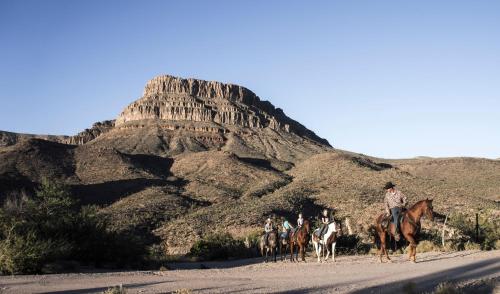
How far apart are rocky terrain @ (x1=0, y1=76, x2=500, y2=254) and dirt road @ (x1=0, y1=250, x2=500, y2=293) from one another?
2224 cm

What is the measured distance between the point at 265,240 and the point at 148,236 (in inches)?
731

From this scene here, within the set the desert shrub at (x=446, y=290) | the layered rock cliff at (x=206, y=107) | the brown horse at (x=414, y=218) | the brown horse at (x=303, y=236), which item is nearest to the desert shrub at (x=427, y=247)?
the brown horse at (x=303, y=236)

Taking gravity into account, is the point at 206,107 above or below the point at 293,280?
above

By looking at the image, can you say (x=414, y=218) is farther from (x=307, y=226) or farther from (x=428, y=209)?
(x=307, y=226)

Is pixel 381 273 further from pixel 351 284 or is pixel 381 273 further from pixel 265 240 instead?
pixel 265 240

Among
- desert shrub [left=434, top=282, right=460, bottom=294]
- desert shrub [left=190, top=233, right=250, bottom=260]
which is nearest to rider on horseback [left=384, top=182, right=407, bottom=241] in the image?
desert shrub [left=434, top=282, right=460, bottom=294]

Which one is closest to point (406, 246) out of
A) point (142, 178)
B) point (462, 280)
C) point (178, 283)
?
point (462, 280)

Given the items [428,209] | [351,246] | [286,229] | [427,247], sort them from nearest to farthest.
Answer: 1. [428,209]
2. [427,247]
3. [286,229]
4. [351,246]

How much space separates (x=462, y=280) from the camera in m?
13.8

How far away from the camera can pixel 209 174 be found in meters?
79.5

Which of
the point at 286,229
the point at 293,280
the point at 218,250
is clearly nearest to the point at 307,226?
the point at 286,229

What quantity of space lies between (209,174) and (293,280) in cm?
6481

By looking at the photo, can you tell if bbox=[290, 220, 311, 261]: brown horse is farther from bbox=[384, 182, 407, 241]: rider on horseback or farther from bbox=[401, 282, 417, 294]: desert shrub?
bbox=[401, 282, 417, 294]: desert shrub

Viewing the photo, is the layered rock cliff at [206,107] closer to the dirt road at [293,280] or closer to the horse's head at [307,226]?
the horse's head at [307,226]
